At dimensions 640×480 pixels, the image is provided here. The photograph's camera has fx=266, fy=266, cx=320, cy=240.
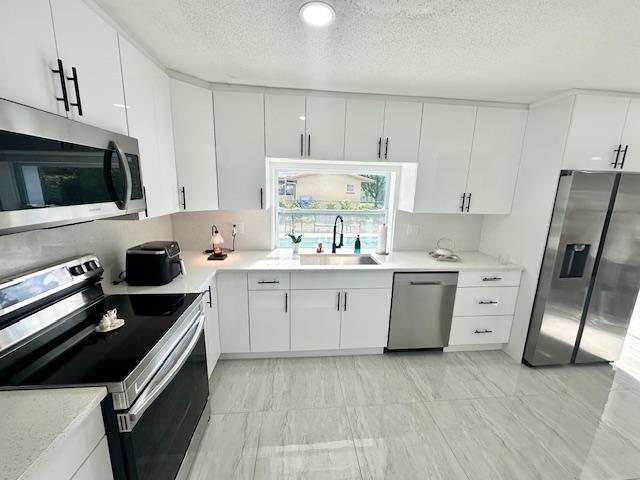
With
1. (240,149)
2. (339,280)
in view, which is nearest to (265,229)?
(240,149)

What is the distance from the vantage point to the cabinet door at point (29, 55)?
813mm

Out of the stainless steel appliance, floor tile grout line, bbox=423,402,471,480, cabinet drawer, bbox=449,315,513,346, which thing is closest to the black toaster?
the stainless steel appliance

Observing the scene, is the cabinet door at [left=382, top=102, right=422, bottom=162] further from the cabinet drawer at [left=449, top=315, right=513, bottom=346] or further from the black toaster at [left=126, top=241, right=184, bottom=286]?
the black toaster at [left=126, top=241, right=184, bottom=286]

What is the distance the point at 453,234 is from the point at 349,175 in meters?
1.33

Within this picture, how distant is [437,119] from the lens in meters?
2.35

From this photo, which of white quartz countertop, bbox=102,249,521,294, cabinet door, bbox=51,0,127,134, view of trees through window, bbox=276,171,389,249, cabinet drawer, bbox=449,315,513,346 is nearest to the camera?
cabinet door, bbox=51,0,127,134

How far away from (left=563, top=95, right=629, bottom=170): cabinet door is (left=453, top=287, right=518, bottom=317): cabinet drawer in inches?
45.8

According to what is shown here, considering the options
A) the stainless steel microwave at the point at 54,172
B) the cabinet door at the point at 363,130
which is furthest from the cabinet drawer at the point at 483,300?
the stainless steel microwave at the point at 54,172

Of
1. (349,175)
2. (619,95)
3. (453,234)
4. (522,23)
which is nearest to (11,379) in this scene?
(522,23)

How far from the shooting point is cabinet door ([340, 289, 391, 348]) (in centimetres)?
236

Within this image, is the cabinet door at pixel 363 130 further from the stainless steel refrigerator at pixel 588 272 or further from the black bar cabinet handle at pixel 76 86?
the black bar cabinet handle at pixel 76 86

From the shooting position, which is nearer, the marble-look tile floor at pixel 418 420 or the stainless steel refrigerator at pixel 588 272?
the marble-look tile floor at pixel 418 420

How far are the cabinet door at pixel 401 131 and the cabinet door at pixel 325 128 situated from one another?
1.31ft

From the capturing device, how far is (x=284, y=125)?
7.27 ft
